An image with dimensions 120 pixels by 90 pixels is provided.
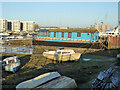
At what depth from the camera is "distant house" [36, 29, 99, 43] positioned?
91.4 ft

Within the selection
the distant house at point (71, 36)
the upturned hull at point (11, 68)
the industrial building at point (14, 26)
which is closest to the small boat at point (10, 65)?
the upturned hull at point (11, 68)

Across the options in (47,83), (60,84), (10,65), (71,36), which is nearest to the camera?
(60,84)

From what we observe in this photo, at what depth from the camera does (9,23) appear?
129125 mm

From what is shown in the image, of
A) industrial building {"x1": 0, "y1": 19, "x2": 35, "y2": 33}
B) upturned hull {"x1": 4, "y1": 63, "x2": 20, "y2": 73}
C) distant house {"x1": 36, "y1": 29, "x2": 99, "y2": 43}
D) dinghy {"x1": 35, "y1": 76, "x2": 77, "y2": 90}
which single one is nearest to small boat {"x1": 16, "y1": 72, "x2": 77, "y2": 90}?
dinghy {"x1": 35, "y1": 76, "x2": 77, "y2": 90}

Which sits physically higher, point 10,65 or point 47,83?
point 10,65

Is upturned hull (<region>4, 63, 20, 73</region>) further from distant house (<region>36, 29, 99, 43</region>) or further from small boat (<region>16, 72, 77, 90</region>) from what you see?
distant house (<region>36, 29, 99, 43</region>)

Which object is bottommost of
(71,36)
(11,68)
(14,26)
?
(11,68)

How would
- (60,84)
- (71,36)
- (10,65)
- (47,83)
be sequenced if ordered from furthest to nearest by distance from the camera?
(71,36) < (10,65) < (47,83) < (60,84)

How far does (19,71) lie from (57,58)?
17.5 feet

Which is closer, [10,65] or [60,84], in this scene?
[60,84]

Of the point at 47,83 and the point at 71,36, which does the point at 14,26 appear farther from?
the point at 47,83

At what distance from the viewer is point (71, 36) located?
29.0 metres

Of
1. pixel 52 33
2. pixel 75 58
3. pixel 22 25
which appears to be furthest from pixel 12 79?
pixel 22 25

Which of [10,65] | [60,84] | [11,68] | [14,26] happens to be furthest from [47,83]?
[14,26]
